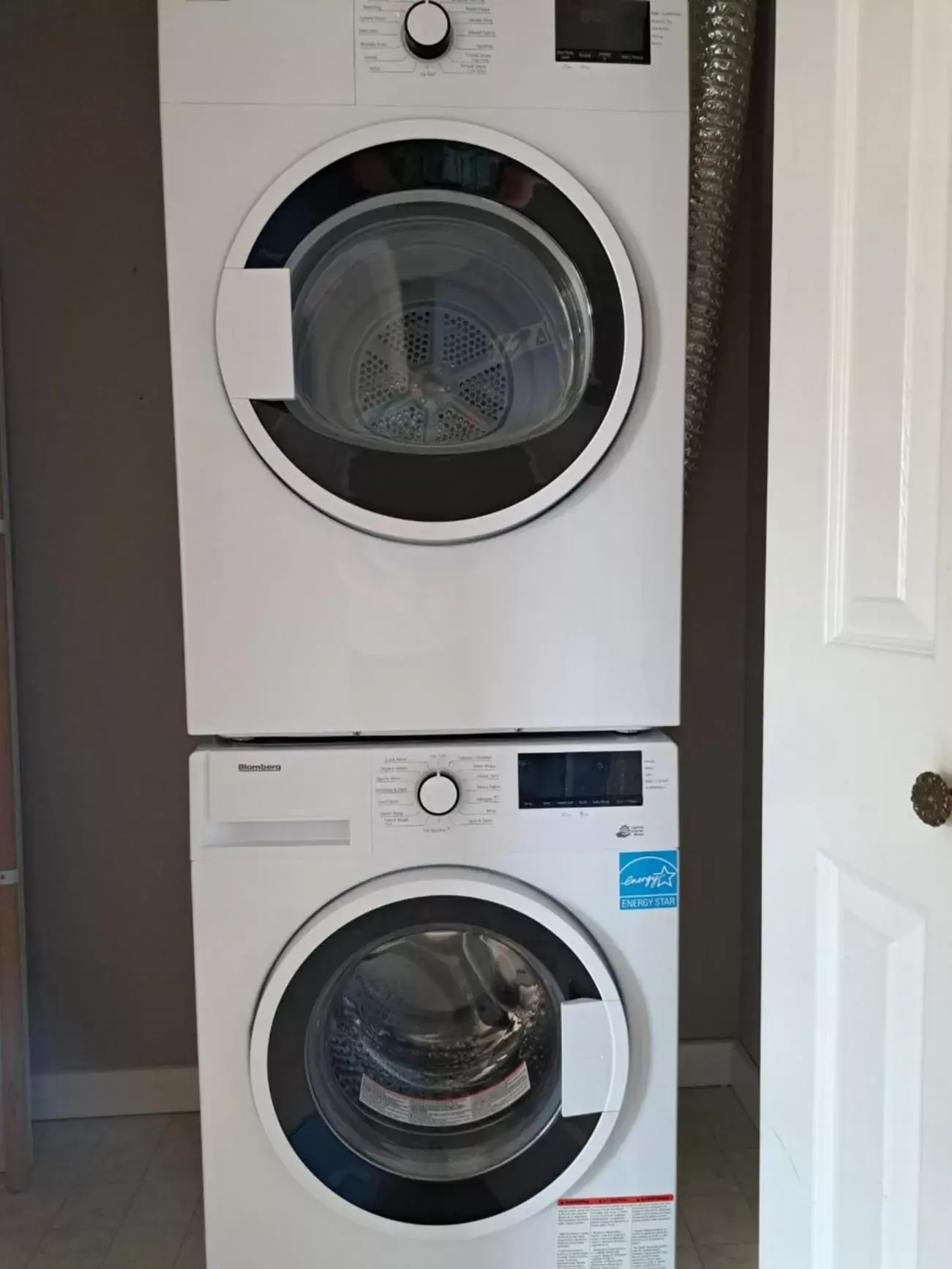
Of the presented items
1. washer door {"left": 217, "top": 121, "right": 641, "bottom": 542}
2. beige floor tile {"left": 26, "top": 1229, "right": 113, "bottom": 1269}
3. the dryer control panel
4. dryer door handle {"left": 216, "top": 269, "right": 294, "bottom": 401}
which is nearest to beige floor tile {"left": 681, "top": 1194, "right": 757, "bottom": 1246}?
beige floor tile {"left": 26, "top": 1229, "right": 113, "bottom": 1269}

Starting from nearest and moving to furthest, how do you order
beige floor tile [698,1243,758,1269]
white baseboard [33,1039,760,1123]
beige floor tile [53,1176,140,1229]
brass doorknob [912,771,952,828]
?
brass doorknob [912,771,952,828], beige floor tile [698,1243,758,1269], beige floor tile [53,1176,140,1229], white baseboard [33,1039,760,1123]

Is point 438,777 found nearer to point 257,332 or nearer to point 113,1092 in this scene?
point 257,332

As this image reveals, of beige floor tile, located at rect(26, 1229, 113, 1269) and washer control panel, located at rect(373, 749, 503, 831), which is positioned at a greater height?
washer control panel, located at rect(373, 749, 503, 831)

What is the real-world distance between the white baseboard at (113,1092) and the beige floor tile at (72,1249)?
31 centimetres

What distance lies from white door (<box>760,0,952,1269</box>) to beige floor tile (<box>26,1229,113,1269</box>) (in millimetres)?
1001

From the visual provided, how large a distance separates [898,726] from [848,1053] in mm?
295

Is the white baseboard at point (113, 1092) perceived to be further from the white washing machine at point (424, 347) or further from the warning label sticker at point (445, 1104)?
the white washing machine at point (424, 347)

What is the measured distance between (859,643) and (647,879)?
0.52 meters

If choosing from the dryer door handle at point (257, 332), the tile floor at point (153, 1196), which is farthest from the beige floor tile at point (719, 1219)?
the dryer door handle at point (257, 332)

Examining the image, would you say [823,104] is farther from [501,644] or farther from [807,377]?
[501,644]

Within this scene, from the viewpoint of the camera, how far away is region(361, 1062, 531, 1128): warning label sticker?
1205 millimetres

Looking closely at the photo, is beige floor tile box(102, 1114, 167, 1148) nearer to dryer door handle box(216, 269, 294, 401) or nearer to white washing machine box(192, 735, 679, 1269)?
white washing machine box(192, 735, 679, 1269)

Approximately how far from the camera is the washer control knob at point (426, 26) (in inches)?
42.3

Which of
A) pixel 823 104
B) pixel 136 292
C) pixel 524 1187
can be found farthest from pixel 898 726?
pixel 136 292
